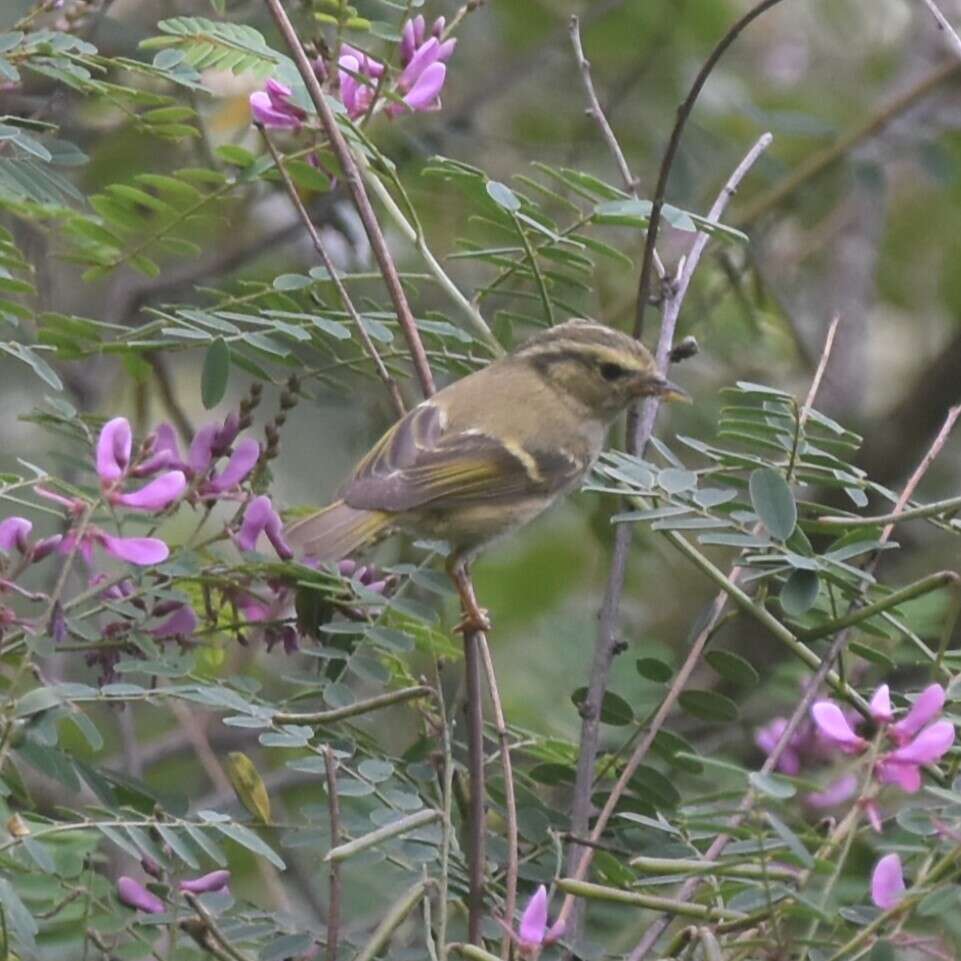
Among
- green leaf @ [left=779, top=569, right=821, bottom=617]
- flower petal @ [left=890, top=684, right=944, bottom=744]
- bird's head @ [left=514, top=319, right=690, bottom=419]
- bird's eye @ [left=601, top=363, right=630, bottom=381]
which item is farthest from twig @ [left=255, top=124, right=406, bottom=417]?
flower petal @ [left=890, top=684, right=944, bottom=744]

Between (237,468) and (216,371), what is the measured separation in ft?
0.48

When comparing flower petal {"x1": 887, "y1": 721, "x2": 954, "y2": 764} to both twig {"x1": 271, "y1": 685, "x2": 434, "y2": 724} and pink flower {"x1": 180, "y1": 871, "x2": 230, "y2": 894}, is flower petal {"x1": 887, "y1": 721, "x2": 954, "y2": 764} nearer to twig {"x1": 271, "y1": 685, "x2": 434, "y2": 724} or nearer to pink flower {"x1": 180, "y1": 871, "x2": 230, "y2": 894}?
twig {"x1": 271, "y1": 685, "x2": 434, "y2": 724}

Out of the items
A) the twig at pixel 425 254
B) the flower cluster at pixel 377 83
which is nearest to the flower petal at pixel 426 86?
the flower cluster at pixel 377 83

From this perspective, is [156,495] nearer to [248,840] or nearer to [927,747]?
[248,840]

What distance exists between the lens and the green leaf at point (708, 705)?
2.26m

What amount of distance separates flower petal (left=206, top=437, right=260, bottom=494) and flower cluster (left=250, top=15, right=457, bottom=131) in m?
0.43

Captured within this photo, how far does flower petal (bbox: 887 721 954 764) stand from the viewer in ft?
5.43

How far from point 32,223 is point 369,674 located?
109 centimetres

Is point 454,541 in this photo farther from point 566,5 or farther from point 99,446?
point 566,5

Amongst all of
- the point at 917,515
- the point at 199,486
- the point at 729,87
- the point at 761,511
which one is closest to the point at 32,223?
the point at 199,486

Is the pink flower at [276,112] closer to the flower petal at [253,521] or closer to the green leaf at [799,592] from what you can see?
the flower petal at [253,521]

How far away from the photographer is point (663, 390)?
9.14 feet

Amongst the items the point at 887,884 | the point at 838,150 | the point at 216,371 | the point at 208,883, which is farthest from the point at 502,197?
the point at 838,150

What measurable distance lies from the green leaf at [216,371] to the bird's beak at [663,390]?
2.39 ft
